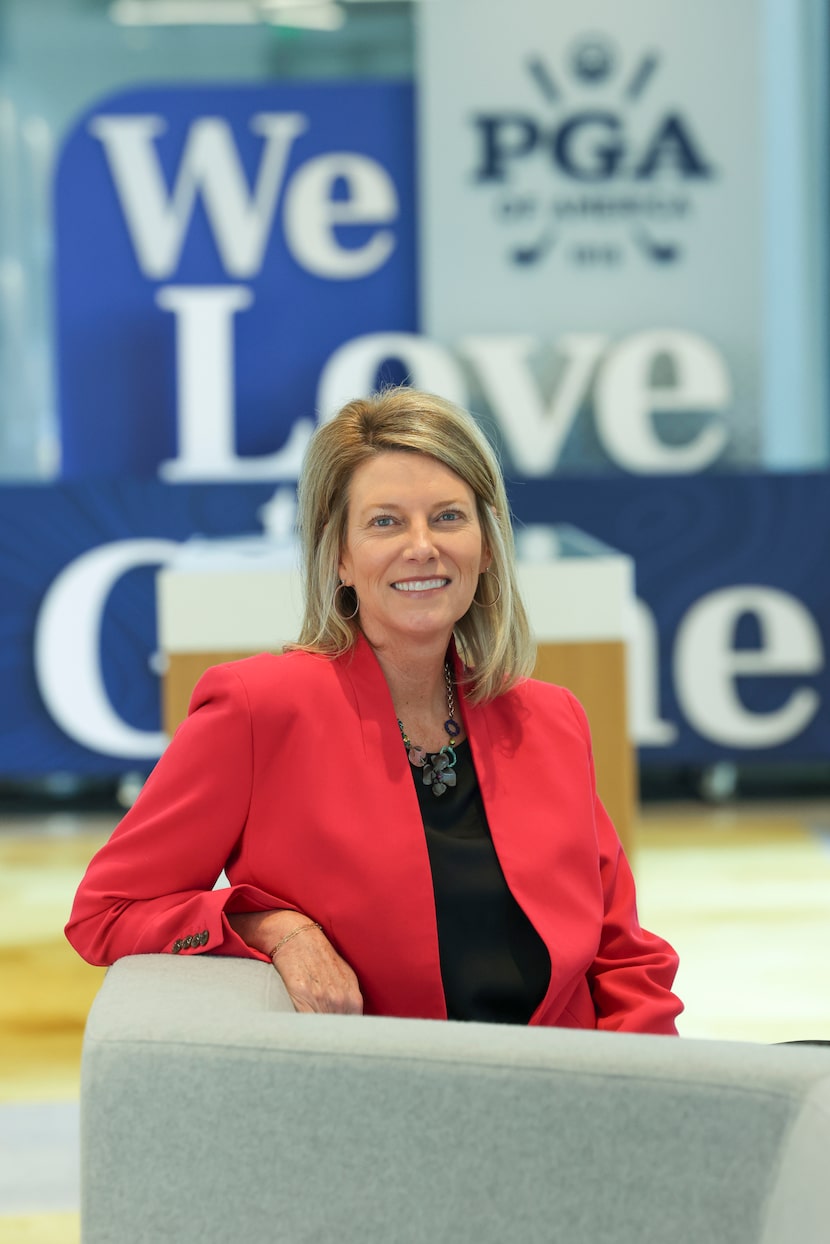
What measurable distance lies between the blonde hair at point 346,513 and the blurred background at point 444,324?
270 centimetres

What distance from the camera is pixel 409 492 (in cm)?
165

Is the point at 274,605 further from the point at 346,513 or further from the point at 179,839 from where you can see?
the point at 179,839

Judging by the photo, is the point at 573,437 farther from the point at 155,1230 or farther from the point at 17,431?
the point at 155,1230

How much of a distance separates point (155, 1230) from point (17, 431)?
653 cm

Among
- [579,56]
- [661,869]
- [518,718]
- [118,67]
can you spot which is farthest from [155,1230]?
[118,67]

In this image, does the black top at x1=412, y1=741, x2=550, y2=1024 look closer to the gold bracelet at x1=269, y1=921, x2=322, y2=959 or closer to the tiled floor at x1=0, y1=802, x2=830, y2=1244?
the gold bracelet at x1=269, y1=921, x2=322, y2=959

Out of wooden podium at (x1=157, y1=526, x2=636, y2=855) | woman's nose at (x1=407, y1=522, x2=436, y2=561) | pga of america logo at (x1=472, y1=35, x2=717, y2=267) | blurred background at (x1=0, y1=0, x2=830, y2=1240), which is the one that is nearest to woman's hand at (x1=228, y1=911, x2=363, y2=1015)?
woman's nose at (x1=407, y1=522, x2=436, y2=561)

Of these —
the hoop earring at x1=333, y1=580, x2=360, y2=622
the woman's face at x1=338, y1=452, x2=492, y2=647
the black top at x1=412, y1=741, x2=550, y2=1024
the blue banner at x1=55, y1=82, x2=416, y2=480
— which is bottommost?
the black top at x1=412, y1=741, x2=550, y2=1024

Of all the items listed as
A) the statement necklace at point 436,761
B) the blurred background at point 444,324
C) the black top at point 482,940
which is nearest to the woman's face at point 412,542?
the statement necklace at point 436,761

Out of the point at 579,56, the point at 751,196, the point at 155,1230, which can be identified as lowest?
the point at 155,1230

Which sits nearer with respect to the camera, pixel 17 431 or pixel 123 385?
pixel 123 385

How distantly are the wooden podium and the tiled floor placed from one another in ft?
1.57

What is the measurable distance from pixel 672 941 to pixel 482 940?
87.2 inches

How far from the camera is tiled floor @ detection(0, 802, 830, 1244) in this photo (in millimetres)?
2625
